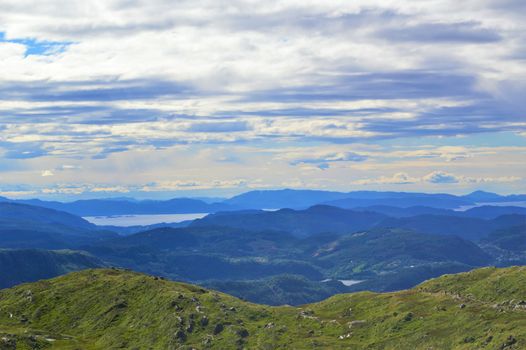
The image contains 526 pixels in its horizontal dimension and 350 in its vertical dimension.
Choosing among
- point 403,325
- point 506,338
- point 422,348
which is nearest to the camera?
point 506,338

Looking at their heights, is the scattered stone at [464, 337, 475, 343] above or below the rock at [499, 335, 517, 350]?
below

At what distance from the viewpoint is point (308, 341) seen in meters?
194

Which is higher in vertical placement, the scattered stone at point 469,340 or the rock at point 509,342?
the rock at point 509,342

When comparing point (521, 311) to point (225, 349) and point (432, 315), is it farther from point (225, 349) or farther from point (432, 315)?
point (225, 349)

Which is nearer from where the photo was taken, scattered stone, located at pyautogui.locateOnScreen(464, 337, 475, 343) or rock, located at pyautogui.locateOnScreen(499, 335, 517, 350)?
rock, located at pyautogui.locateOnScreen(499, 335, 517, 350)

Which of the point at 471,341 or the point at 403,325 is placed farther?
the point at 403,325

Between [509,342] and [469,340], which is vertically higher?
[509,342]

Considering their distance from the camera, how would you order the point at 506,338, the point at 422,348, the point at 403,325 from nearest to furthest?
the point at 506,338, the point at 422,348, the point at 403,325

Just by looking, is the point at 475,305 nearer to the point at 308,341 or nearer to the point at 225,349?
the point at 308,341

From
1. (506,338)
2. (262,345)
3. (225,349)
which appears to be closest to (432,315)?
(506,338)

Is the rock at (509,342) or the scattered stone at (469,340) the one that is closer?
the rock at (509,342)

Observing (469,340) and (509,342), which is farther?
(469,340)

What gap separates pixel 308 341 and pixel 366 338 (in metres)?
18.0

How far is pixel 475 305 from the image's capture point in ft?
632
